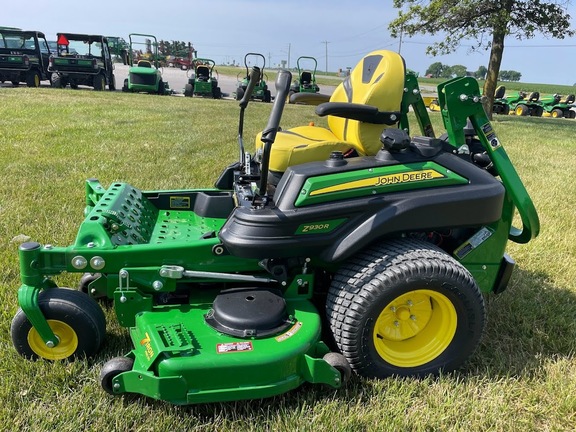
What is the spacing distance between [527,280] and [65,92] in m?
14.5

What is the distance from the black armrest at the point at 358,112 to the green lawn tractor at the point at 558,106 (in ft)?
73.3

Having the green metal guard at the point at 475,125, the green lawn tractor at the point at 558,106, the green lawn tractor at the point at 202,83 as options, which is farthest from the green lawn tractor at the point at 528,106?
the green metal guard at the point at 475,125

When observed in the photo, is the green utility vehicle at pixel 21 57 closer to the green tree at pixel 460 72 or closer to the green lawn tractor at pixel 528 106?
the green tree at pixel 460 72

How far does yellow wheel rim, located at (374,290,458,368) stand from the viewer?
2.53 meters

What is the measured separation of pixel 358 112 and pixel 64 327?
1.74m

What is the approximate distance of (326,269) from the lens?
2.70 metres

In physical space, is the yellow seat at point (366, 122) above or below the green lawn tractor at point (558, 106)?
above

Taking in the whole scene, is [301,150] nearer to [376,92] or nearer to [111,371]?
[376,92]

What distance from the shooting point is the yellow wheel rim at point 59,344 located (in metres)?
2.44

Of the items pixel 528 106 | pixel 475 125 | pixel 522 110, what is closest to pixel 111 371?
pixel 475 125

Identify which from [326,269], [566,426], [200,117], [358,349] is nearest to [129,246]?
[326,269]

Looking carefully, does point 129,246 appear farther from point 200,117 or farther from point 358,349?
point 200,117

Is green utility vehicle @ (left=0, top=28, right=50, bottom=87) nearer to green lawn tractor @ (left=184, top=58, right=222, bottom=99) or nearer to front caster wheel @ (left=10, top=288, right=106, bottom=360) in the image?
green lawn tractor @ (left=184, top=58, right=222, bottom=99)

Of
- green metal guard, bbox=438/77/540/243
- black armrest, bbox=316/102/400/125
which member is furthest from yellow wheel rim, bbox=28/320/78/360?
green metal guard, bbox=438/77/540/243
